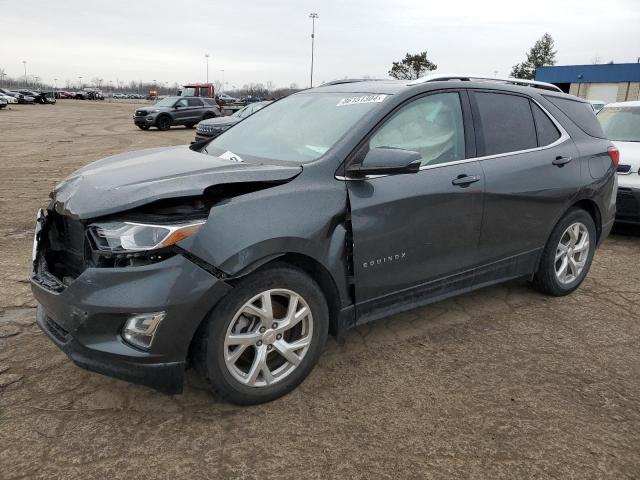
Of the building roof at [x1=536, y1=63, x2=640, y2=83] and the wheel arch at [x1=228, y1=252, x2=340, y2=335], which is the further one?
the building roof at [x1=536, y1=63, x2=640, y2=83]

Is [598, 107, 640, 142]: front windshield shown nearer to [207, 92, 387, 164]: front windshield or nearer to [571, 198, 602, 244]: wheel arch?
[571, 198, 602, 244]: wheel arch

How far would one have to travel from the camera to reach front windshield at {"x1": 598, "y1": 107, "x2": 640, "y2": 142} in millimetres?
7180

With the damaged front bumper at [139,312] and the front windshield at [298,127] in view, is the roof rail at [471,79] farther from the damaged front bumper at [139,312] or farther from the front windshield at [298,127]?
the damaged front bumper at [139,312]

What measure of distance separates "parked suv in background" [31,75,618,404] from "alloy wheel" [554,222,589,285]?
0.63 ft

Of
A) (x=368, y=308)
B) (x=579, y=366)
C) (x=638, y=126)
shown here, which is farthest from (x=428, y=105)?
(x=638, y=126)

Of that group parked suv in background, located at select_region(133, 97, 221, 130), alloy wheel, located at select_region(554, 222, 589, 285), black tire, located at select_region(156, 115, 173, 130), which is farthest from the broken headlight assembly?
black tire, located at select_region(156, 115, 173, 130)

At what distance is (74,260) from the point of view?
271 cm

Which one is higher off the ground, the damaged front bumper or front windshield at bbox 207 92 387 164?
front windshield at bbox 207 92 387 164

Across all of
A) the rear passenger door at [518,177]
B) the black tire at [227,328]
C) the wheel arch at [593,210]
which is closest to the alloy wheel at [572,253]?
the wheel arch at [593,210]

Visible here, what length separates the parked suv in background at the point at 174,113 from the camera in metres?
23.1

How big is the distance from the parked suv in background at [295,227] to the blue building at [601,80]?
49.1m

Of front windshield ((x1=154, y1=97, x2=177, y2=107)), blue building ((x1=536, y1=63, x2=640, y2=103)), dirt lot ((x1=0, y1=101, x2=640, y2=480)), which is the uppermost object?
blue building ((x1=536, y1=63, x2=640, y2=103))

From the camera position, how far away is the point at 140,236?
7.92 feet

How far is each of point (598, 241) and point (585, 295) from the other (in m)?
0.49
